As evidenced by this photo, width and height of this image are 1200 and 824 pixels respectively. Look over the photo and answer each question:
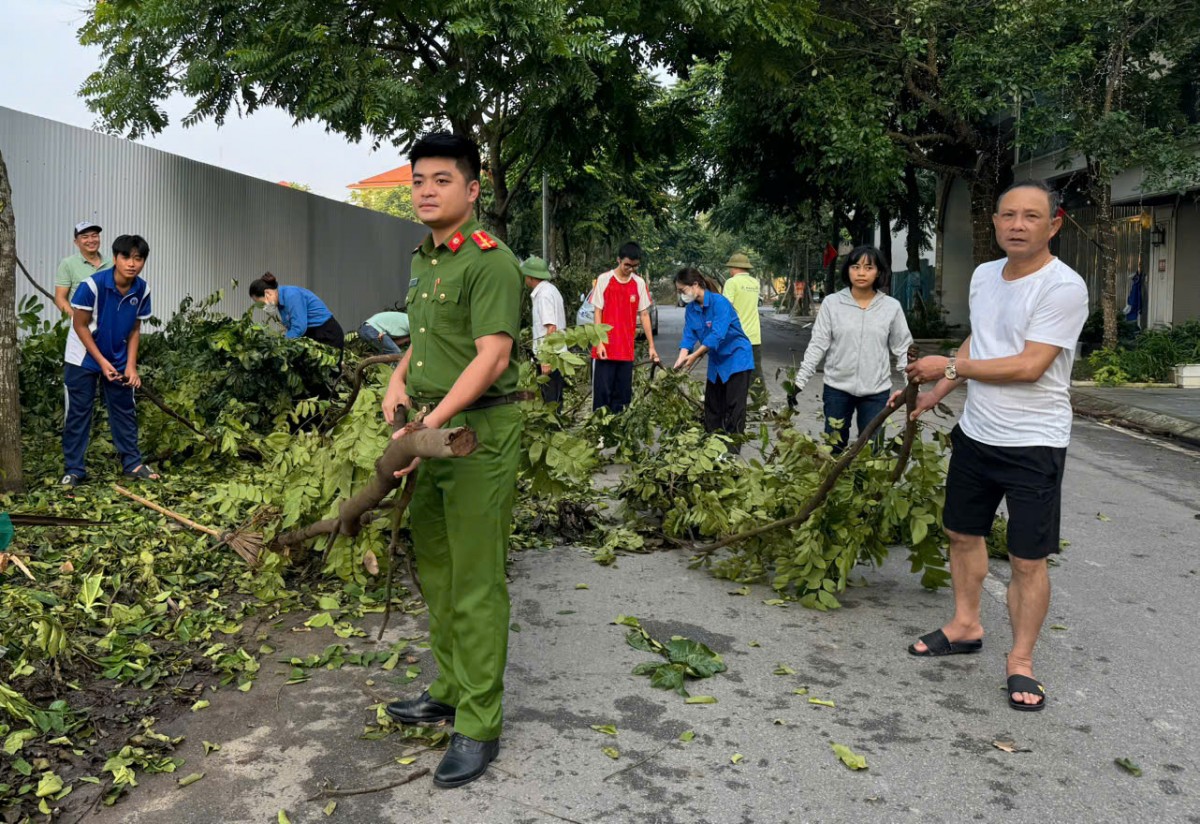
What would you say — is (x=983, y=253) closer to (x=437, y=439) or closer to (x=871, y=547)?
(x=871, y=547)

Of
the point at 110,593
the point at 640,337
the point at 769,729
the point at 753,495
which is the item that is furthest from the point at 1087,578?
the point at 640,337

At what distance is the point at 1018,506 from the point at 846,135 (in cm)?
→ 1614

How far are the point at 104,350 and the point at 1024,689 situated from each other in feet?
20.7

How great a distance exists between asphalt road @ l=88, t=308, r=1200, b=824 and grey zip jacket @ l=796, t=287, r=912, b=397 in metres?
1.34

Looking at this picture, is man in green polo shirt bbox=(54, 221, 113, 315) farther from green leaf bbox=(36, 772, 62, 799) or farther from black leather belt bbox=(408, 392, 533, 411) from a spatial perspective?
green leaf bbox=(36, 772, 62, 799)

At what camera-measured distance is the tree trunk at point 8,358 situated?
22.7 feet

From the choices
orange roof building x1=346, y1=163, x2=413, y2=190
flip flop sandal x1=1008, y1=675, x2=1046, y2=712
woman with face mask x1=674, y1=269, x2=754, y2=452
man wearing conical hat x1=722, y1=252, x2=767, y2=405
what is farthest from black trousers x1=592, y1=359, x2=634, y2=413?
orange roof building x1=346, y1=163, x2=413, y2=190

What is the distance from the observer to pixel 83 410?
24.9 ft

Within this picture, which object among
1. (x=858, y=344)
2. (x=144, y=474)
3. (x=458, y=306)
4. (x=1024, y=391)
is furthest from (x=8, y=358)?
(x=1024, y=391)

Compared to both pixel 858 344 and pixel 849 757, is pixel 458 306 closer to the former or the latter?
pixel 849 757

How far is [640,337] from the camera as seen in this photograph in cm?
1518

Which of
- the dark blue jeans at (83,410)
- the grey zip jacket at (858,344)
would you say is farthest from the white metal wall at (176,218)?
the grey zip jacket at (858,344)

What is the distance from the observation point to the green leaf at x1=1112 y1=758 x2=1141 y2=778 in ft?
12.0

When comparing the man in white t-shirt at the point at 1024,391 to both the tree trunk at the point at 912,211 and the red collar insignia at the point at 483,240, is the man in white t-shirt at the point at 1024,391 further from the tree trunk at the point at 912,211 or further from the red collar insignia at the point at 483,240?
the tree trunk at the point at 912,211
